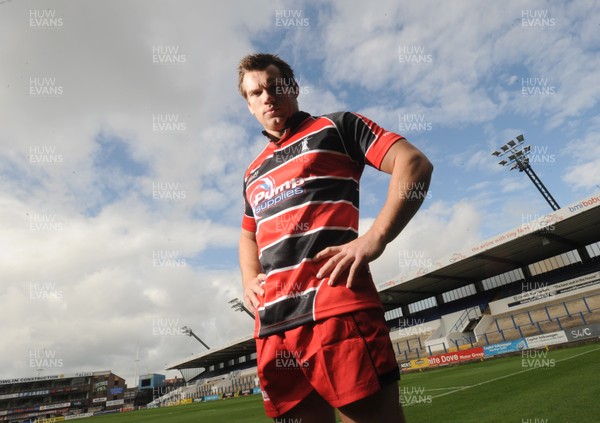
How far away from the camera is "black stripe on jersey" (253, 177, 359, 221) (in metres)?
1.48

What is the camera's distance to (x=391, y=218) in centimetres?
130

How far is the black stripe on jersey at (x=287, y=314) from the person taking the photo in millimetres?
1290

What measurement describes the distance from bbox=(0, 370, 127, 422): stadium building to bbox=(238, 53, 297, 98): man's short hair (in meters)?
67.8

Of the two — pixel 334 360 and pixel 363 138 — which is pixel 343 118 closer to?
pixel 363 138

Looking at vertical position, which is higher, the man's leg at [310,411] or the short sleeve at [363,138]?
the short sleeve at [363,138]

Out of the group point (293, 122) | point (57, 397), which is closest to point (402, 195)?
point (293, 122)

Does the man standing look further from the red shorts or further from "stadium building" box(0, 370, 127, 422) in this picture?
Answer: "stadium building" box(0, 370, 127, 422)

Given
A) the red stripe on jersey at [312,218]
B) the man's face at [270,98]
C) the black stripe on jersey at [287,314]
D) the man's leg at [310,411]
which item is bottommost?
the man's leg at [310,411]

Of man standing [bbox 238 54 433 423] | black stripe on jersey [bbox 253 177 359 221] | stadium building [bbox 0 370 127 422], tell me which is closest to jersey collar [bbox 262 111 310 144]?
man standing [bbox 238 54 433 423]

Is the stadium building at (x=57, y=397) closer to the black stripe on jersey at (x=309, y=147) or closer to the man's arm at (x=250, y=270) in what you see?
the man's arm at (x=250, y=270)

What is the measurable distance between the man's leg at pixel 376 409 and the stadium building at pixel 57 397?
67928 millimetres

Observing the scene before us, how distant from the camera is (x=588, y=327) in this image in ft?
56.2

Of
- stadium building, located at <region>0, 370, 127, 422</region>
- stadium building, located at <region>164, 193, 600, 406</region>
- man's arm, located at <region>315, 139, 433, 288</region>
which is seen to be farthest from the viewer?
stadium building, located at <region>0, 370, 127, 422</region>

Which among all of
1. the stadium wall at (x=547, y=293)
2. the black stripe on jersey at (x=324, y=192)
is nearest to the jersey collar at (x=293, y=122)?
the black stripe on jersey at (x=324, y=192)
